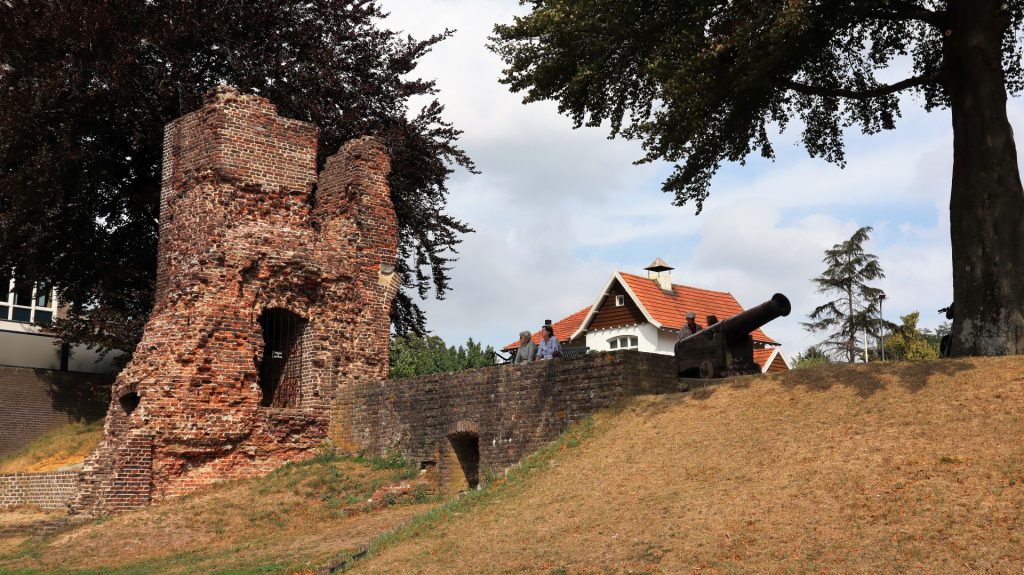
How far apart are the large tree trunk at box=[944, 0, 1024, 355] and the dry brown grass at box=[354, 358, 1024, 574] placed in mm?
1701

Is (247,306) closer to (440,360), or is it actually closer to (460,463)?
(460,463)

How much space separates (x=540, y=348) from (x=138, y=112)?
13.4 meters

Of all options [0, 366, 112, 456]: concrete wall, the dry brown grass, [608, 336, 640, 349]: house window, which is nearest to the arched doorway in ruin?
the dry brown grass

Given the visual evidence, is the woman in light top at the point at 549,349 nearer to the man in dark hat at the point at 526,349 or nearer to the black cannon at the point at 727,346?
the man in dark hat at the point at 526,349

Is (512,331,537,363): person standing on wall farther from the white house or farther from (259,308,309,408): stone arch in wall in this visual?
the white house

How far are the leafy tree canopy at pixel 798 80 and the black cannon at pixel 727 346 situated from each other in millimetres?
2835

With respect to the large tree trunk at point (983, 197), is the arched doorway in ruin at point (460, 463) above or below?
below

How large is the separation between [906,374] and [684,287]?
→ 3341 cm

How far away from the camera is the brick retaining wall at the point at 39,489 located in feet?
65.7

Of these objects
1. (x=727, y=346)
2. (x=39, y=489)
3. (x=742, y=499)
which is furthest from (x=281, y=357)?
(x=742, y=499)

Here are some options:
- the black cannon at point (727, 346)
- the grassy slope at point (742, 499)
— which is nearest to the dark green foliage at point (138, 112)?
the grassy slope at point (742, 499)

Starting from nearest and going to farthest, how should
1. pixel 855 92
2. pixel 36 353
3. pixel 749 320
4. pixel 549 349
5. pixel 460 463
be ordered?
pixel 749 320 → pixel 855 92 → pixel 460 463 → pixel 549 349 → pixel 36 353

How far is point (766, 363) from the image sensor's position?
3953cm

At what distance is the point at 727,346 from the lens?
15.6 metres
